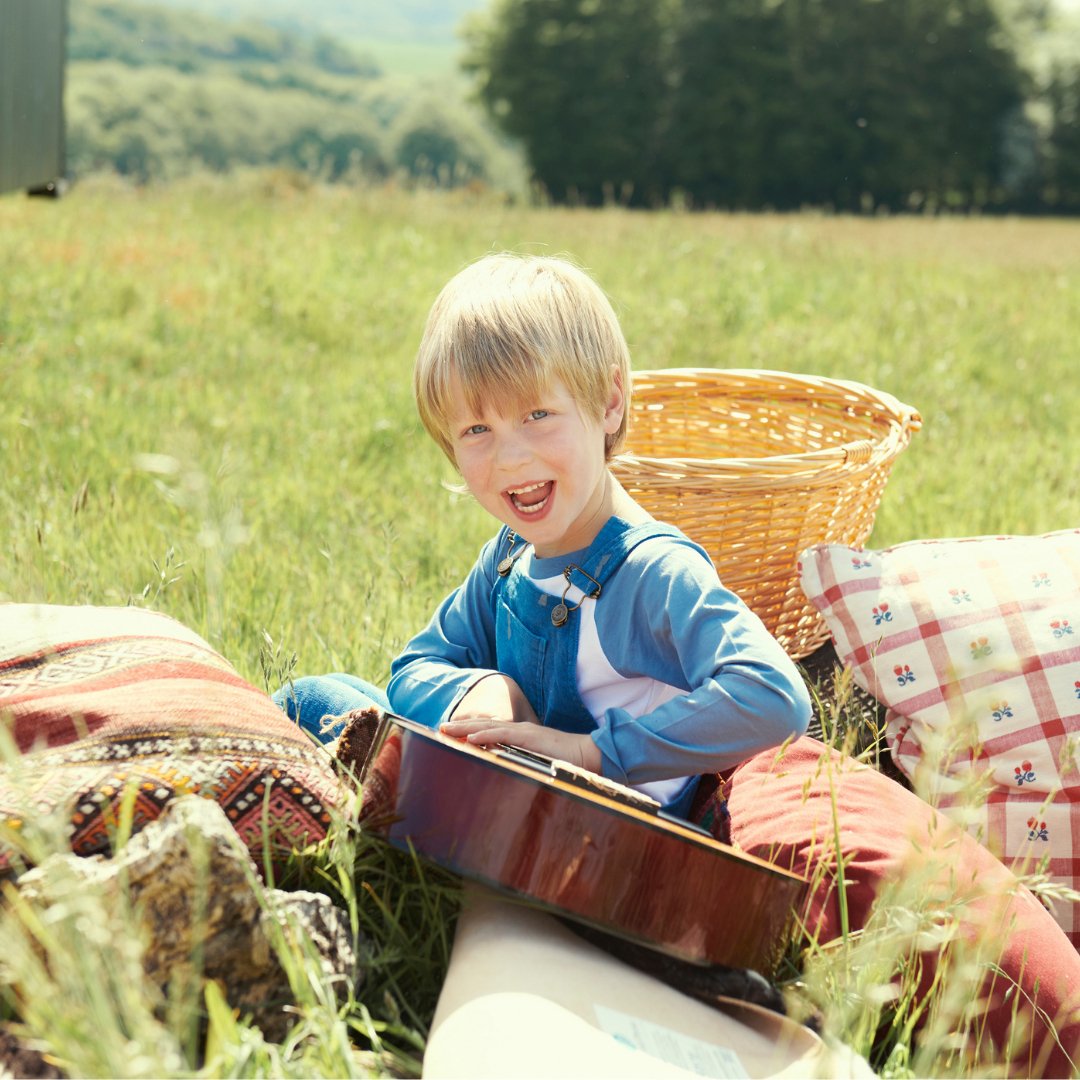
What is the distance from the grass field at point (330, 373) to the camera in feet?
9.02

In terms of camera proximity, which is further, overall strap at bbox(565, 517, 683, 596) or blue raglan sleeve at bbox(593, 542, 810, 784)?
overall strap at bbox(565, 517, 683, 596)

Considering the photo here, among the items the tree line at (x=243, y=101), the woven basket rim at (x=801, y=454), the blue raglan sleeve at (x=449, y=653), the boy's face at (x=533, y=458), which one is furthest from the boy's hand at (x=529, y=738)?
the tree line at (x=243, y=101)

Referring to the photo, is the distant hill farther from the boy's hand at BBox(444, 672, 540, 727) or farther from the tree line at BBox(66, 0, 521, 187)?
the boy's hand at BBox(444, 672, 540, 727)

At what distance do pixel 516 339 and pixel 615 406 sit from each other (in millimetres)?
282

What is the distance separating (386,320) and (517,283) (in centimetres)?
416

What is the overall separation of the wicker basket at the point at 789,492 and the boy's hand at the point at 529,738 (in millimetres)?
905

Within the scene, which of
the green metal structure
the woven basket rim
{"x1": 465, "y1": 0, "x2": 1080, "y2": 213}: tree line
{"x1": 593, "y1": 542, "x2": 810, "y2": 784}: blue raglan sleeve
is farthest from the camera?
{"x1": 465, "y1": 0, "x2": 1080, "y2": 213}: tree line

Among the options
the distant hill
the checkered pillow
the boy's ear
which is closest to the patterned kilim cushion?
the boy's ear

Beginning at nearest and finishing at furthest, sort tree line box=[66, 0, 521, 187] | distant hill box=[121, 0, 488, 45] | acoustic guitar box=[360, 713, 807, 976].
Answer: acoustic guitar box=[360, 713, 807, 976] → tree line box=[66, 0, 521, 187] → distant hill box=[121, 0, 488, 45]

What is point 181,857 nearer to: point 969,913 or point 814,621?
point 969,913

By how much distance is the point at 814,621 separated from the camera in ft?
9.57

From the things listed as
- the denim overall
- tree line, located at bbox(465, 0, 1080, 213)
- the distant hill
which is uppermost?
the distant hill

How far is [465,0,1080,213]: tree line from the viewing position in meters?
35.2

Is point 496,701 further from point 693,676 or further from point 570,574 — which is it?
point 693,676
